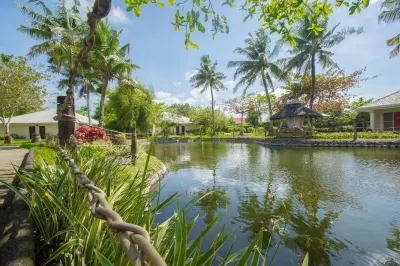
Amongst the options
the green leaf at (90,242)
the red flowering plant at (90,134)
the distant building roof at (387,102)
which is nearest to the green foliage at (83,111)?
the red flowering plant at (90,134)

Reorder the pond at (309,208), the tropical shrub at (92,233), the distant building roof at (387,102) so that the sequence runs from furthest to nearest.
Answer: the distant building roof at (387,102) → the pond at (309,208) → the tropical shrub at (92,233)

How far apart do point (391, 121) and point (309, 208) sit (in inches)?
864

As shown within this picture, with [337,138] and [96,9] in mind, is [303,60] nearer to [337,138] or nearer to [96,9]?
[337,138]

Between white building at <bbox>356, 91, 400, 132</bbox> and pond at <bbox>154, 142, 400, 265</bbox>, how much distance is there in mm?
14724

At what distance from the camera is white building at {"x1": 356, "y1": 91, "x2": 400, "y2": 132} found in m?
19.5

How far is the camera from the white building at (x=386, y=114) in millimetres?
19531

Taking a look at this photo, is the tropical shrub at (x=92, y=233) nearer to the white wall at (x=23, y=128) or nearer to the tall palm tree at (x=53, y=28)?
the tall palm tree at (x=53, y=28)

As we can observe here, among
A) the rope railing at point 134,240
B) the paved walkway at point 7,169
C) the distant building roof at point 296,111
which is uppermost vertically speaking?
the distant building roof at point 296,111

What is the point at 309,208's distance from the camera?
465 cm

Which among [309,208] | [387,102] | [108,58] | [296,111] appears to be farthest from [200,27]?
[387,102]

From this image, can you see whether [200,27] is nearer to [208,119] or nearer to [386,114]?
[386,114]

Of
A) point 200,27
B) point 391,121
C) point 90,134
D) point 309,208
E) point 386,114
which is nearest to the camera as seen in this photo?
point 200,27

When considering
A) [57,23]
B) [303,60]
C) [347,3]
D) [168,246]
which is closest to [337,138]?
[303,60]

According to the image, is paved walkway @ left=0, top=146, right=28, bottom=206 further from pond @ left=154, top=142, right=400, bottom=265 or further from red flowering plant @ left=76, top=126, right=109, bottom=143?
red flowering plant @ left=76, top=126, right=109, bottom=143
